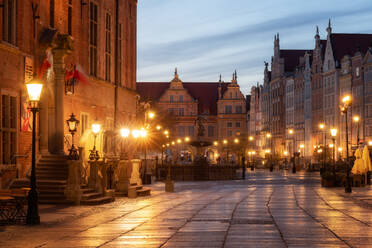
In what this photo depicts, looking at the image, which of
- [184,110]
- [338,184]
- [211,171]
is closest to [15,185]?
[338,184]

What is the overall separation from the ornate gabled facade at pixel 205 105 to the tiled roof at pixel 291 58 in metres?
9.13

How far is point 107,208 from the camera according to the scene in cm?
2542

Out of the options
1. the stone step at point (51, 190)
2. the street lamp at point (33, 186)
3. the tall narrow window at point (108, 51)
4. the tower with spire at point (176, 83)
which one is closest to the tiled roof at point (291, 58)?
the tower with spire at point (176, 83)

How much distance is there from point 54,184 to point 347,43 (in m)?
79.5

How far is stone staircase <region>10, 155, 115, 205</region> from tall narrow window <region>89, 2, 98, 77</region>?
7.83 m

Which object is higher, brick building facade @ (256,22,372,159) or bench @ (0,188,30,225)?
brick building facade @ (256,22,372,159)

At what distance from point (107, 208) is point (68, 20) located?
33.1 feet

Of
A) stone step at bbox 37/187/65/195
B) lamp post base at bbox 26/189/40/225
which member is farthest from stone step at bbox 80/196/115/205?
lamp post base at bbox 26/189/40/225

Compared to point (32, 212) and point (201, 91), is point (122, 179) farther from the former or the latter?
point (201, 91)

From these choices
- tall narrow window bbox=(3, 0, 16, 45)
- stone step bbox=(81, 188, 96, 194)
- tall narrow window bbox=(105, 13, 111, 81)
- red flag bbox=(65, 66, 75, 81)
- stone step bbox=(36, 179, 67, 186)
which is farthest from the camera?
tall narrow window bbox=(105, 13, 111, 81)

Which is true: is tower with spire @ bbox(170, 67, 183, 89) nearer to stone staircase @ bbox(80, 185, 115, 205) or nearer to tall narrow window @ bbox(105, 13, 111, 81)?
tall narrow window @ bbox(105, 13, 111, 81)

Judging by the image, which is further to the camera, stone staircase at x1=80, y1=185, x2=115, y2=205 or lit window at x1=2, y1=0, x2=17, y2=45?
stone staircase at x1=80, y1=185, x2=115, y2=205

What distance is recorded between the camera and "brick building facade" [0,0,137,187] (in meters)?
26.1

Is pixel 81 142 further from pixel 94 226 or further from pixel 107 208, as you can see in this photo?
pixel 94 226
